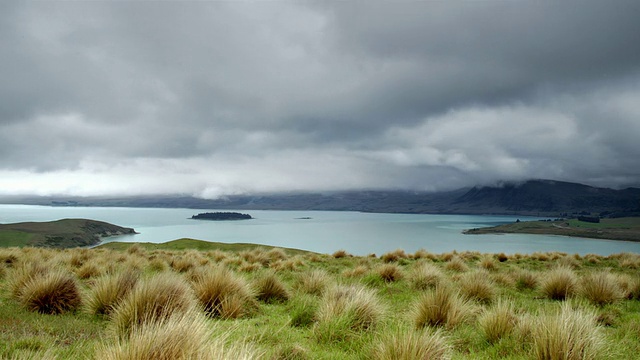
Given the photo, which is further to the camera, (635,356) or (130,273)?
(130,273)

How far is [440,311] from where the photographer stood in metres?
5.72

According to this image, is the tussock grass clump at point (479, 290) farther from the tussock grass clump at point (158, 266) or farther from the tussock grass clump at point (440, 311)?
the tussock grass clump at point (158, 266)

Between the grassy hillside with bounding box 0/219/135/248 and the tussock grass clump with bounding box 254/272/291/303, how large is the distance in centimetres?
10811

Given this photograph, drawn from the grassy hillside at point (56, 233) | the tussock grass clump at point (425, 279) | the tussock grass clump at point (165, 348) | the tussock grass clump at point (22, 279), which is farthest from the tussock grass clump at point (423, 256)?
the grassy hillside at point (56, 233)

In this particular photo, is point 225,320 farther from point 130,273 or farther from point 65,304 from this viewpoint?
point 65,304

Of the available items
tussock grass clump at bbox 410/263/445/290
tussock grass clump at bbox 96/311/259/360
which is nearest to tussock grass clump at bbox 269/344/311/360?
tussock grass clump at bbox 96/311/259/360

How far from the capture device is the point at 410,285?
9.93m

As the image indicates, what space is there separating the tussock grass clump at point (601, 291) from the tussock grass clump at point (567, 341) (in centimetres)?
504

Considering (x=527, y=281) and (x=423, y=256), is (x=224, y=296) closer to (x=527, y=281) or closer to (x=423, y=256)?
(x=527, y=281)

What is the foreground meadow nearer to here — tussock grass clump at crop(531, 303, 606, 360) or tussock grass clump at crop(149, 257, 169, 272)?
tussock grass clump at crop(531, 303, 606, 360)

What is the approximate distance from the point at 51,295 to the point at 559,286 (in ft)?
38.3

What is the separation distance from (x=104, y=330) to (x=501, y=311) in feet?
19.5

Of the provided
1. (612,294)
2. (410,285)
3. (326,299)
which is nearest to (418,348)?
(326,299)

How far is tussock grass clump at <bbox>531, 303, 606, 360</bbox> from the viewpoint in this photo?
12.2 ft
